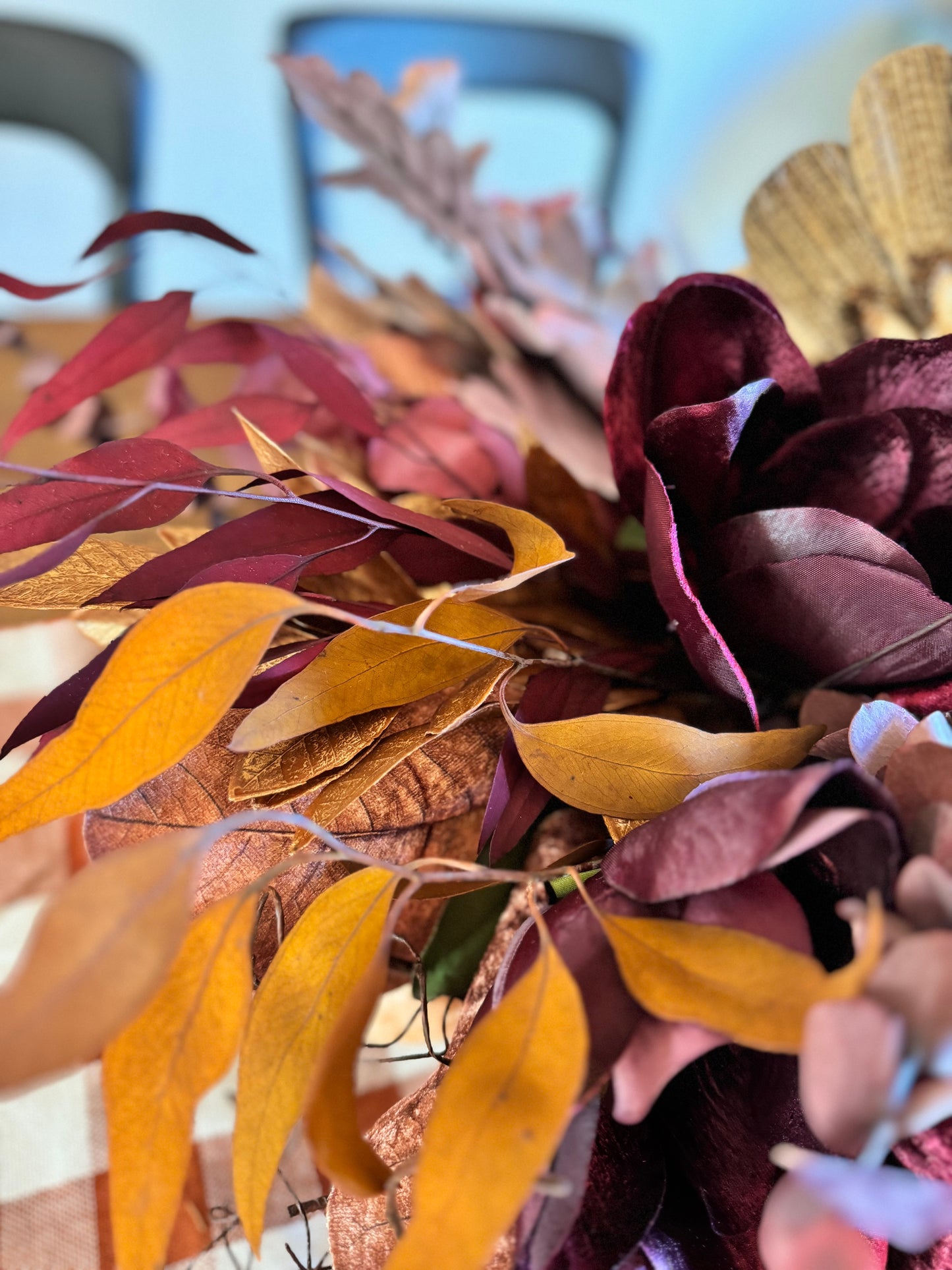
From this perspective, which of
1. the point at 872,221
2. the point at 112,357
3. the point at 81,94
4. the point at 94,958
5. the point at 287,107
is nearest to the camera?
the point at 94,958

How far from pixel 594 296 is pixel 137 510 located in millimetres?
Result: 367

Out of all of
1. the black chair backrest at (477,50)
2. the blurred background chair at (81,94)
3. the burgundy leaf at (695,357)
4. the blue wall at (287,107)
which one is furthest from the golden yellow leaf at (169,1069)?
the blue wall at (287,107)

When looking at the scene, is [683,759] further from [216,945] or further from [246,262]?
[246,262]

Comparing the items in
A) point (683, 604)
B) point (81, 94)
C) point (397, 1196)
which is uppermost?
point (81, 94)

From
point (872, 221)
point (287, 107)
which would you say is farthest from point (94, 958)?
point (287, 107)

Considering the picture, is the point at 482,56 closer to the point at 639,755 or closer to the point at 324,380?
the point at 324,380

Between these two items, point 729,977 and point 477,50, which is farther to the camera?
point 477,50

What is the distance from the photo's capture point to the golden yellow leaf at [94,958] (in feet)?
0.31

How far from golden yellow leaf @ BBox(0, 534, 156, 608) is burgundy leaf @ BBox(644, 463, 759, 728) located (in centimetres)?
10

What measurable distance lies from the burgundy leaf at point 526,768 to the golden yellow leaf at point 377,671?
1 cm

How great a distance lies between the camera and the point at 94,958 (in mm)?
100

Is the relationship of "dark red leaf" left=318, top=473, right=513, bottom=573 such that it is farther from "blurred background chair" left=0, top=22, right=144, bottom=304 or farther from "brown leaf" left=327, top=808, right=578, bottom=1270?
"blurred background chair" left=0, top=22, right=144, bottom=304

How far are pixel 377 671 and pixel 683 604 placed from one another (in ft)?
0.19

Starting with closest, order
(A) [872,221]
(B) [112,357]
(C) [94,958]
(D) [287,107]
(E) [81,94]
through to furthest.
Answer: (C) [94,958], (B) [112,357], (A) [872,221], (E) [81,94], (D) [287,107]
